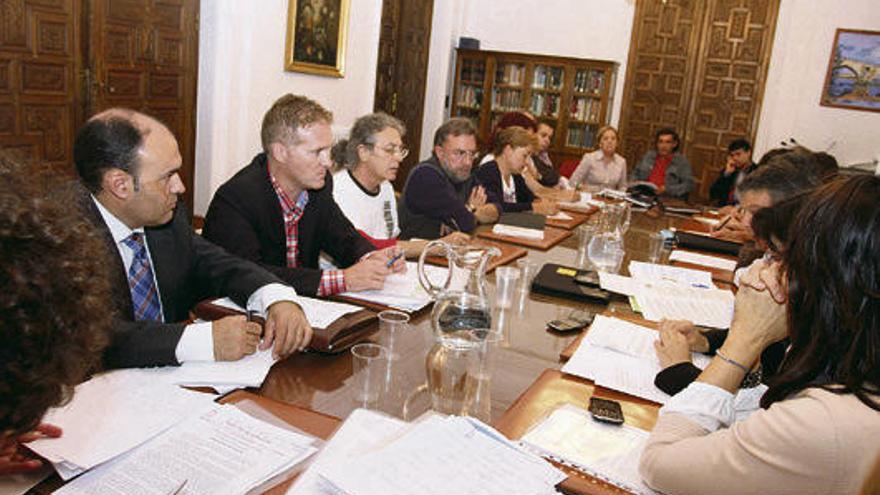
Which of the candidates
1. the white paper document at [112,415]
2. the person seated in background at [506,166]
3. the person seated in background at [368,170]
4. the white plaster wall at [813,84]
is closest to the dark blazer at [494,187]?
the person seated in background at [506,166]

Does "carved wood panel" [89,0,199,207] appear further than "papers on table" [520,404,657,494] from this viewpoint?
Yes

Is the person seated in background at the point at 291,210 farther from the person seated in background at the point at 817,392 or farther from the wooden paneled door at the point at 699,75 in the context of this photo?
the wooden paneled door at the point at 699,75

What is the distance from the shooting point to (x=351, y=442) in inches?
44.4

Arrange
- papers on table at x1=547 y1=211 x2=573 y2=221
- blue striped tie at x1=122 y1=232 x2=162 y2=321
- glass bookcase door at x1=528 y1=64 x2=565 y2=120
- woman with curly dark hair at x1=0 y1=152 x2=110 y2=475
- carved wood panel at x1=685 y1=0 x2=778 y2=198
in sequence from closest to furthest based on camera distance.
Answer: woman with curly dark hair at x1=0 y1=152 x2=110 y2=475
blue striped tie at x1=122 y1=232 x2=162 y2=321
papers on table at x1=547 y1=211 x2=573 y2=221
carved wood panel at x1=685 y1=0 x2=778 y2=198
glass bookcase door at x1=528 y1=64 x2=565 y2=120

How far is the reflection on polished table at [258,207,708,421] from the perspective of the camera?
1336 millimetres

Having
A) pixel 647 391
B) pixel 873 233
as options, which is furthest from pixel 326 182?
pixel 873 233

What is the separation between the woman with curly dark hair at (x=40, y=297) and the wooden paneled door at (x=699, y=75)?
814 cm

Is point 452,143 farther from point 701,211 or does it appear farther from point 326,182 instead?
point 701,211

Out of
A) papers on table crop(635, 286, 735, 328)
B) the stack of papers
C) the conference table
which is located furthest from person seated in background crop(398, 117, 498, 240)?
the conference table

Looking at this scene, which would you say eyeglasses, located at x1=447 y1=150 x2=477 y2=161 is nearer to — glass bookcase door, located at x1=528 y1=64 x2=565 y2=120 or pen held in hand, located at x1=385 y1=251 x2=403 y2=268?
pen held in hand, located at x1=385 y1=251 x2=403 y2=268

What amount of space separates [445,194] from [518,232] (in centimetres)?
42

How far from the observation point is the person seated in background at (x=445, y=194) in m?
3.44

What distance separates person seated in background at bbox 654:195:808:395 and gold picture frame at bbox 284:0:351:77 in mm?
4634

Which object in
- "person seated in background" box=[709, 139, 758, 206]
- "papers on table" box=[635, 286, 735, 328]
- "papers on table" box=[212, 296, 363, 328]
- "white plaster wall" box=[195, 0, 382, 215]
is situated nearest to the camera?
"papers on table" box=[212, 296, 363, 328]
